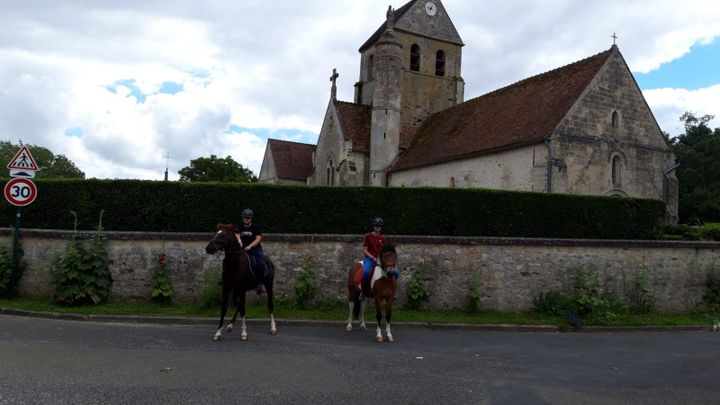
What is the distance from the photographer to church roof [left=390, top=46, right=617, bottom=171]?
893 inches

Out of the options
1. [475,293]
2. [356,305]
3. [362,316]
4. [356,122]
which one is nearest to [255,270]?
[356,305]

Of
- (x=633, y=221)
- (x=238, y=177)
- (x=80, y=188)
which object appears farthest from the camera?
(x=238, y=177)

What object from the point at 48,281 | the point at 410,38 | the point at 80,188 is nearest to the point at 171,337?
the point at 48,281

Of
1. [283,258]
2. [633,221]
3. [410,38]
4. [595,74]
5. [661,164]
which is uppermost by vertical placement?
[410,38]

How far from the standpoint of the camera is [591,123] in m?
22.4

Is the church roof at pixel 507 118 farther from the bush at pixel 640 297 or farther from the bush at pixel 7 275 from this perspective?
the bush at pixel 7 275

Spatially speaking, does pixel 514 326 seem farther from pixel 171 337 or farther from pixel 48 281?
pixel 48 281

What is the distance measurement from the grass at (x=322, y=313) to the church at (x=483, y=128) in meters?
8.70

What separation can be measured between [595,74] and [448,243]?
43.6 feet

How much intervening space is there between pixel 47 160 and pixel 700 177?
248 feet

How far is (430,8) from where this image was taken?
37.4 m

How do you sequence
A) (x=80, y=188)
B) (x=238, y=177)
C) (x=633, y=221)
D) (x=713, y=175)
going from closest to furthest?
(x=80, y=188) < (x=633, y=221) < (x=713, y=175) < (x=238, y=177)

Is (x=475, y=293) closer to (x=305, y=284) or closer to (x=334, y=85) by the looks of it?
(x=305, y=284)

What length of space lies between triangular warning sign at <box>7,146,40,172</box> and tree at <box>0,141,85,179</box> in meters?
60.9
